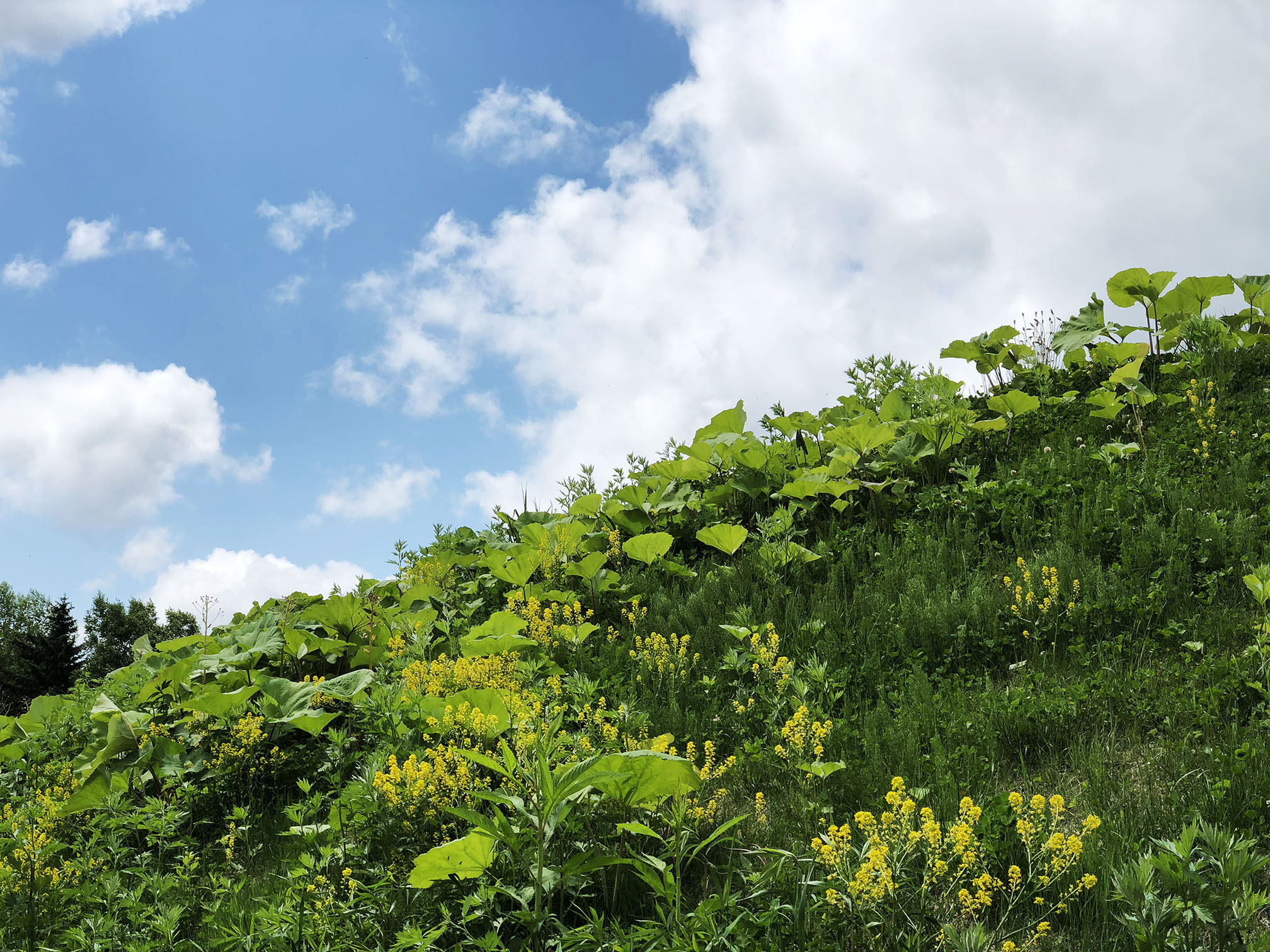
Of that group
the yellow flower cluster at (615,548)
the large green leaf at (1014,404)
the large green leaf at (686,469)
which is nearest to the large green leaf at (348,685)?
the yellow flower cluster at (615,548)

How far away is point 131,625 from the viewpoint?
4712 centimetres

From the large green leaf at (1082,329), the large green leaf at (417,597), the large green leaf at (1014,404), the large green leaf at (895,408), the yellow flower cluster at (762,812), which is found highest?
the large green leaf at (1082,329)

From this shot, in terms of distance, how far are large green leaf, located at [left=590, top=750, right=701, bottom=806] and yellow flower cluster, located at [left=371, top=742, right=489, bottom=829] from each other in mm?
648

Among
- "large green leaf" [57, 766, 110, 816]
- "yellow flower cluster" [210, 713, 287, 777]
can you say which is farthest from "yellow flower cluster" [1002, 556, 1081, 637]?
"large green leaf" [57, 766, 110, 816]

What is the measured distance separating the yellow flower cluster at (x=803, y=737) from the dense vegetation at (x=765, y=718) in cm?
2

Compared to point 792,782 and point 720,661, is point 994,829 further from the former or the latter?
point 720,661

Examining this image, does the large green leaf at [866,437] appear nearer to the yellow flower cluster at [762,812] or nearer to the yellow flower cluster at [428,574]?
the yellow flower cluster at [428,574]

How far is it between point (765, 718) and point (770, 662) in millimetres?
392

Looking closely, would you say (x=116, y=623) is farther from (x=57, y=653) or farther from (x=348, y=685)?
(x=348, y=685)

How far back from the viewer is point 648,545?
679 centimetres

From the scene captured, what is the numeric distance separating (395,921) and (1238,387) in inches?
337

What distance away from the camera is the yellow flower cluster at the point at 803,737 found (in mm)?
3664

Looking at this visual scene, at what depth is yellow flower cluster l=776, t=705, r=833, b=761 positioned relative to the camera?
3.66 meters

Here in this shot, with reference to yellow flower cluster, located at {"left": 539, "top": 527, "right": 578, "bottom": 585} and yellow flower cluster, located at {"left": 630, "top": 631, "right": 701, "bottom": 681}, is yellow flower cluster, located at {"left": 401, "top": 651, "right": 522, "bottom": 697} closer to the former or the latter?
yellow flower cluster, located at {"left": 630, "top": 631, "right": 701, "bottom": 681}
